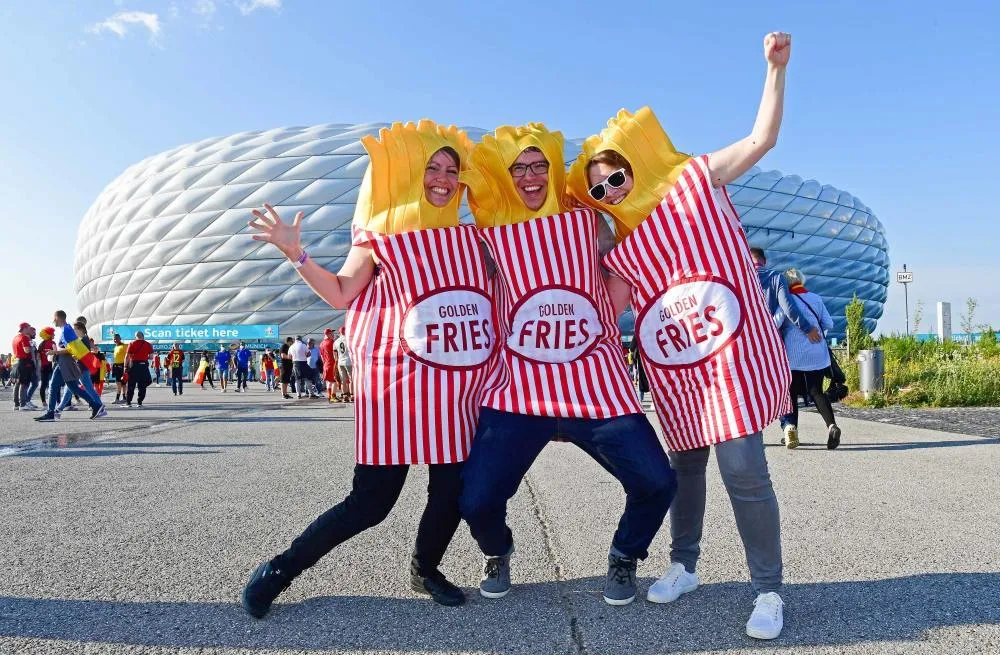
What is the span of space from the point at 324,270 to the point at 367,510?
77 centimetres

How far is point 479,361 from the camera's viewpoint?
217cm

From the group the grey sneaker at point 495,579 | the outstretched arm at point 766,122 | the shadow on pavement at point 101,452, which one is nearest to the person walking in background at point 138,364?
the shadow on pavement at point 101,452

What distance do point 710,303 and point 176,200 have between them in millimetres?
45355

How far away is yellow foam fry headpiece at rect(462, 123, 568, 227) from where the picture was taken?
2275mm

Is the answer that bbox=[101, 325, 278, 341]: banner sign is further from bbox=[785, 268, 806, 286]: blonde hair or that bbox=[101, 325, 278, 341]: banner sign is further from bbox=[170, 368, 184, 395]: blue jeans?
bbox=[785, 268, 806, 286]: blonde hair

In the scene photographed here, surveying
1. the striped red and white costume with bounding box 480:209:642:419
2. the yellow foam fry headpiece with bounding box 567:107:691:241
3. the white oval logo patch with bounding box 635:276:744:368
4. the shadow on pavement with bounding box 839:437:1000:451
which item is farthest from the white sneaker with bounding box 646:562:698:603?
the shadow on pavement with bounding box 839:437:1000:451

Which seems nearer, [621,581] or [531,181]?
[621,581]

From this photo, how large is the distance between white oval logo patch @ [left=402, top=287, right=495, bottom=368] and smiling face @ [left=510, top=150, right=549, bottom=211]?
0.36 meters

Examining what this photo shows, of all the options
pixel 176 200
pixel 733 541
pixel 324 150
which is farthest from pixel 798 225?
pixel 733 541

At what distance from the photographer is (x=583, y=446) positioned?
7.00 ft

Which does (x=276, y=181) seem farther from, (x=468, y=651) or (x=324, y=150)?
(x=468, y=651)

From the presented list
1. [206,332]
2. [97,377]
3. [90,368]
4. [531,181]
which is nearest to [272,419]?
[90,368]

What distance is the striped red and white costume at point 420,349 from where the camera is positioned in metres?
2.12

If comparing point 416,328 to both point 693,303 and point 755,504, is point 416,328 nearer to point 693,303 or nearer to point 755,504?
point 693,303
